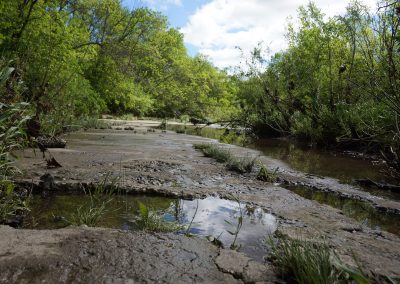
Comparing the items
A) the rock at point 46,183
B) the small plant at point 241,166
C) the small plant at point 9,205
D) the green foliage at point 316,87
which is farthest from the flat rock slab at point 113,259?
the green foliage at point 316,87

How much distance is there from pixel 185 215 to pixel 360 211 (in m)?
2.06

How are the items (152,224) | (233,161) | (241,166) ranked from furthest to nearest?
(233,161)
(241,166)
(152,224)

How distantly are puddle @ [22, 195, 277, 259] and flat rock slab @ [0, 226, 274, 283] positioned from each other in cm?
34

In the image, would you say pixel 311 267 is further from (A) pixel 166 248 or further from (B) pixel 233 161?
(B) pixel 233 161

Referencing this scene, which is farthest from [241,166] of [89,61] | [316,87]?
[89,61]

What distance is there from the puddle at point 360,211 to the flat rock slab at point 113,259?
189 cm

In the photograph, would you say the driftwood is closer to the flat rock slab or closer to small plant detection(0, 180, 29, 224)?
the flat rock slab

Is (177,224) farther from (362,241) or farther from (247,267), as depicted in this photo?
(362,241)

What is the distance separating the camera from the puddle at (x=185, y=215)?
2.70 metres

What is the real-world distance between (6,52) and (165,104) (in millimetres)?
30407

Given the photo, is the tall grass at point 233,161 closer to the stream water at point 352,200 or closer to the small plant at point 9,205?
the stream water at point 352,200

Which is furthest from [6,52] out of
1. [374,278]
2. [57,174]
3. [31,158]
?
[374,278]

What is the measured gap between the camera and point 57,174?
4109 millimetres

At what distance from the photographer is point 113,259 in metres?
2.01
